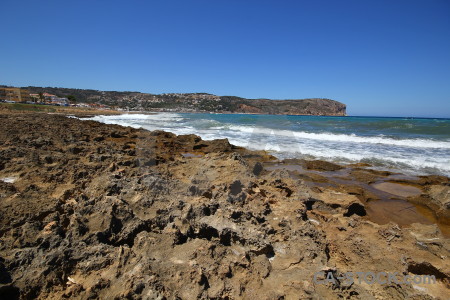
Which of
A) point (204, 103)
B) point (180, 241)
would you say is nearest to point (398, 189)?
point (180, 241)

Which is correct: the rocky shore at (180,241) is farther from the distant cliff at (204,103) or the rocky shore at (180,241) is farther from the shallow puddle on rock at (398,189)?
the distant cliff at (204,103)

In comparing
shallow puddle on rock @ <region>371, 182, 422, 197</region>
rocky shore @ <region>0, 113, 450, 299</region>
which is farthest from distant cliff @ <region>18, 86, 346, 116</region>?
rocky shore @ <region>0, 113, 450, 299</region>

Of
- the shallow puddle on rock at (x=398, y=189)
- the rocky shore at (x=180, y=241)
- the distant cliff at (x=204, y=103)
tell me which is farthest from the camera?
the distant cliff at (x=204, y=103)

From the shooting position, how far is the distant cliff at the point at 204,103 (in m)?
118

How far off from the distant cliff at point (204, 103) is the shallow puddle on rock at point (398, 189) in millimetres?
113910

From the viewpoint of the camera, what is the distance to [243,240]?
7.20 feet

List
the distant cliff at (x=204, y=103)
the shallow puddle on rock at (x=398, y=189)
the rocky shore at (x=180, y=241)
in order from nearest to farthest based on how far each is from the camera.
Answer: the rocky shore at (x=180, y=241)
the shallow puddle on rock at (x=398, y=189)
the distant cliff at (x=204, y=103)

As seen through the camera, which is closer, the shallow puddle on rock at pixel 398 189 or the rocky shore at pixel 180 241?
the rocky shore at pixel 180 241

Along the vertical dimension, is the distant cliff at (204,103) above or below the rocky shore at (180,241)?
above

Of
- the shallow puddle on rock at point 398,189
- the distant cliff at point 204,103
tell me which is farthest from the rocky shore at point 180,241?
the distant cliff at point 204,103

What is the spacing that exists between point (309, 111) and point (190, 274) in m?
134

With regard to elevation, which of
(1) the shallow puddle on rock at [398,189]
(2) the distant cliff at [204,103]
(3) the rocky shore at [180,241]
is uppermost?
(2) the distant cliff at [204,103]

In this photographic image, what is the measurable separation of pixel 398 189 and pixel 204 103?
126765 millimetres

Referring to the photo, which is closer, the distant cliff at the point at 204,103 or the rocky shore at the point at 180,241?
the rocky shore at the point at 180,241
